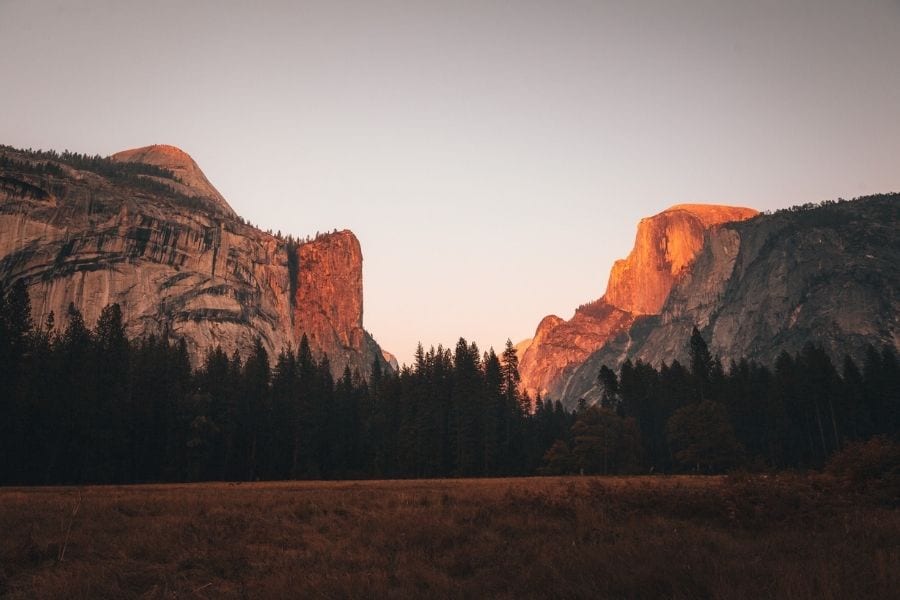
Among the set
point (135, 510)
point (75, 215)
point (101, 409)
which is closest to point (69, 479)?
point (101, 409)

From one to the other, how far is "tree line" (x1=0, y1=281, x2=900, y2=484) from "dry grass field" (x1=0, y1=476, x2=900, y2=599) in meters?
42.4

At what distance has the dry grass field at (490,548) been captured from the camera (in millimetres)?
8258

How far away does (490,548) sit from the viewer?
37.3 feet

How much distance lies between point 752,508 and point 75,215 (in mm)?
191573

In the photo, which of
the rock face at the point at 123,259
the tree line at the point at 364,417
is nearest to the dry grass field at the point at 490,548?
the tree line at the point at 364,417

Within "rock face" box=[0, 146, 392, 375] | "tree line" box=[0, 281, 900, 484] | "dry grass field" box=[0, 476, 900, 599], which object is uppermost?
"rock face" box=[0, 146, 392, 375]

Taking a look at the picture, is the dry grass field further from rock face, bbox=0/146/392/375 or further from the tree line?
rock face, bbox=0/146/392/375

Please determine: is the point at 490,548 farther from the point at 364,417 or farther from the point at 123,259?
the point at 123,259

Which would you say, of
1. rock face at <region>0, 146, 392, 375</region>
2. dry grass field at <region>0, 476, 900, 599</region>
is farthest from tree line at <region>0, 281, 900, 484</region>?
rock face at <region>0, 146, 392, 375</region>

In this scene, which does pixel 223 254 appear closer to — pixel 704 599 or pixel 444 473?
pixel 444 473

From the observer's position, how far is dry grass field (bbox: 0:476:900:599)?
325 inches

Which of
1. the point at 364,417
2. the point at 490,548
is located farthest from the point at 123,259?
the point at 490,548

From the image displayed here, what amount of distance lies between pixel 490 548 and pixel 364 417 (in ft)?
243

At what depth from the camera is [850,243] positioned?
195250 millimetres
